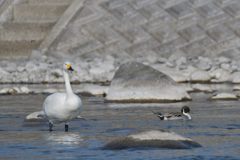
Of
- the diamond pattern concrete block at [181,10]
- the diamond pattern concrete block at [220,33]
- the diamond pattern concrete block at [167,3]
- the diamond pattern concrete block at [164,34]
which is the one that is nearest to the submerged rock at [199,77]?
the diamond pattern concrete block at [164,34]

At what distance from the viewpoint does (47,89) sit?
28266 mm

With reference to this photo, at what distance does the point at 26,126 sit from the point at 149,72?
5.93 m

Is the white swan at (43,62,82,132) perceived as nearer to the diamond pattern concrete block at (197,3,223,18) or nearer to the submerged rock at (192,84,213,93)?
the submerged rock at (192,84,213,93)

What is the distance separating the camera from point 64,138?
552 inches

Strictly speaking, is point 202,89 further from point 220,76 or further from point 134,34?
point 134,34

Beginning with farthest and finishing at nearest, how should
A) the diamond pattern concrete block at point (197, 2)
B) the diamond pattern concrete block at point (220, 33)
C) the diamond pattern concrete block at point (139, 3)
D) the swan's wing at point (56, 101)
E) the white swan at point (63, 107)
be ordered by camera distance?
the diamond pattern concrete block at point (197, 2) < the diamond pattern concrete block at point (139, 3) < the diamond pattern concrete block at point (220, 33) < the swan's wing at point (56, 101) < the white swan at point (63, 107)

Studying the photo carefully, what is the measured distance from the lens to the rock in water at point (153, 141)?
1203cm

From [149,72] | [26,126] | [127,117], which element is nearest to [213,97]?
[149,72]

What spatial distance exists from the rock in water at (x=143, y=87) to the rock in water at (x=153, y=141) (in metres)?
9.02

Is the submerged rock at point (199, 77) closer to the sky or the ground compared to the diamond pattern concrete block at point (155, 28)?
closer to the ground

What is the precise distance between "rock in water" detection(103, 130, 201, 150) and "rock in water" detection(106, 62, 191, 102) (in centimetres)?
902

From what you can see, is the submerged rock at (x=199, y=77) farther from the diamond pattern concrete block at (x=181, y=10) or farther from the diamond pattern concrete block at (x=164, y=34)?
the diamond pattern concrete block at (x=181, y=10)

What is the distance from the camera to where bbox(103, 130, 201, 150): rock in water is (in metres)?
12.0

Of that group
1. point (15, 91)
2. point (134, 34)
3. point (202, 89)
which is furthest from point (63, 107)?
point (134, 34)
